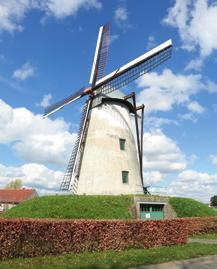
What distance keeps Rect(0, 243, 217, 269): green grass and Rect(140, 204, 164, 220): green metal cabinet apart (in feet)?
49.2

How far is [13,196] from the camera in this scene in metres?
88.1

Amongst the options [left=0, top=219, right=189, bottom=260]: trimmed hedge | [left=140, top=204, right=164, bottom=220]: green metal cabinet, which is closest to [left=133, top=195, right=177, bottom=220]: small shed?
[left=140, top=204, right=164, bottom=220]: green metal cabinet

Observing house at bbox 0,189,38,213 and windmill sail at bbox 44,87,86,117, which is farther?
house at bbox 0,189,38,213

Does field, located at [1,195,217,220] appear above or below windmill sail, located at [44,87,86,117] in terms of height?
below

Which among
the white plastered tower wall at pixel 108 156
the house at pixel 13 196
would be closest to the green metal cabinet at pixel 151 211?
the white plastered tower wall at pixel 108 156

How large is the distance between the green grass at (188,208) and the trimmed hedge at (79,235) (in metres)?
14.1

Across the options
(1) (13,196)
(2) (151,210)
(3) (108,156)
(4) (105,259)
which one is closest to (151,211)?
(2) (151,210)

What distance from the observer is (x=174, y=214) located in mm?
34969

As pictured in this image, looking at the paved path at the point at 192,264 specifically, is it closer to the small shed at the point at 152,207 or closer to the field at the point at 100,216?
the field at the point at 100,216

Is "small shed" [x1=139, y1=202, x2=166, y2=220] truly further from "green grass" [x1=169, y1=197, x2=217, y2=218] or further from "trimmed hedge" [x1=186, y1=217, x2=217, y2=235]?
"trimmed hedge" [x1=186, y1=217, x2=217, y2=235]

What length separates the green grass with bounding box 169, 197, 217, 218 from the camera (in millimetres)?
34844

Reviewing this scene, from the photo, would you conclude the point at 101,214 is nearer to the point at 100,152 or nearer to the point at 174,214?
the point at 100,152

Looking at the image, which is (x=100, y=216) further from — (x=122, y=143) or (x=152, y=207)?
(x=122, y=143)

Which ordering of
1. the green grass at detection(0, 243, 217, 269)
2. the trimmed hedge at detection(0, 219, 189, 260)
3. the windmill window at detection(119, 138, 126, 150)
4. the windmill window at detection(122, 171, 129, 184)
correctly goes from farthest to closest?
the windmill window at detection(119, 138, 126, 150), the windmill window at detection(122, 171, 129, 184), the trimmed hedge at detection(0, 219, 189, 260), the green grass at detection(0, 243, 217, 269)
